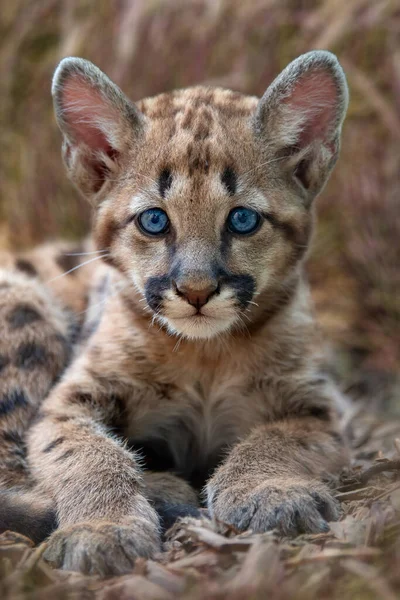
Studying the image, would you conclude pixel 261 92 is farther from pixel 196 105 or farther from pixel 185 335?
pixel 185 335

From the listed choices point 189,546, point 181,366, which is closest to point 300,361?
point 181,366

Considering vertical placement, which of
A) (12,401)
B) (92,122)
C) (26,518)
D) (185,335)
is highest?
(92,122)

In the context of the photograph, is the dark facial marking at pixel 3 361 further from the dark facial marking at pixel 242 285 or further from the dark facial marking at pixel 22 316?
the dark facial marking at pixel 242 285

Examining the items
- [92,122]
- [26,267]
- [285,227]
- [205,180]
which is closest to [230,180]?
[205,180]

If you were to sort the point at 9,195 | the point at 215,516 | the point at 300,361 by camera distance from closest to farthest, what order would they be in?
the point at 215,516 < the point at 300,361 < the point at 9,195

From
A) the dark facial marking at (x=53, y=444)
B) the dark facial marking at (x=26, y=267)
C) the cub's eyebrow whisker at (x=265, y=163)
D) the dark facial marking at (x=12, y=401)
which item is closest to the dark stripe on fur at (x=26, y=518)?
the dark facial marking at (x=53, y=444)

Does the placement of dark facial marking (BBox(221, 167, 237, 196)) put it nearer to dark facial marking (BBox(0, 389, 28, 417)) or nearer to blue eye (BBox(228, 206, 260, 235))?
blue eye (BBox(228, 206, 260, 235))

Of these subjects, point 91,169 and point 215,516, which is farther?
point 91,169

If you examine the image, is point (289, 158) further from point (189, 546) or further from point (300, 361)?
point (189, 546)
